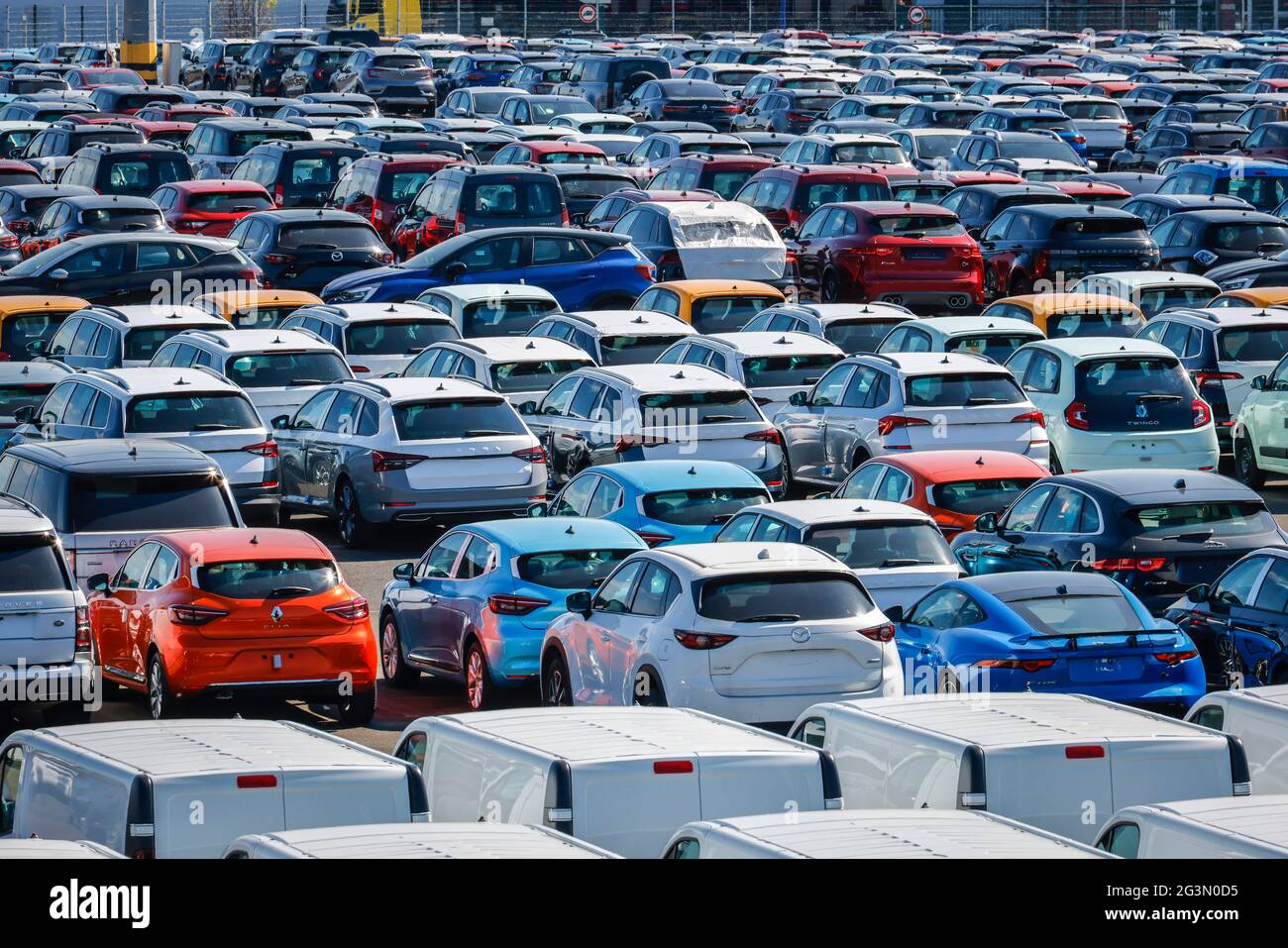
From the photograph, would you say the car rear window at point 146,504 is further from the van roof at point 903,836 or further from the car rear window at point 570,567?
the van roof at point 903,836

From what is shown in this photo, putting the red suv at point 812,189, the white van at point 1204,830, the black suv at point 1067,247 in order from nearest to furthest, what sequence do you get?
the white van at point 1204,830 → the black suv at point 1067,247 → the red suv at point 812,189

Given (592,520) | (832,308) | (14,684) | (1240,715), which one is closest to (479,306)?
(832,308)

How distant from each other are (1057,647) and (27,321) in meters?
15.5

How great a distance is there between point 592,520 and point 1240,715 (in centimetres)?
616

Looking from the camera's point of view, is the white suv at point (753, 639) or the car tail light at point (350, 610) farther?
the car tail light at point (350, 610)

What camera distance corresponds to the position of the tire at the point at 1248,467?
78.7ft

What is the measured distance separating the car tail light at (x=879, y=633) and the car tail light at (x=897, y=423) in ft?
25.7

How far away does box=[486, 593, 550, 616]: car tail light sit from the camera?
1634 cm

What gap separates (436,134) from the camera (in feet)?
139

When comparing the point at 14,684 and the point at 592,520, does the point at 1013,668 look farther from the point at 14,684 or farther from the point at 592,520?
the point at 14,684

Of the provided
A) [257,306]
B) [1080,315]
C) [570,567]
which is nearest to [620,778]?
[570,567]

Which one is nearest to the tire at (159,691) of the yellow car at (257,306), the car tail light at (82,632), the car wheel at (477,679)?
the car tail light at (82,632)

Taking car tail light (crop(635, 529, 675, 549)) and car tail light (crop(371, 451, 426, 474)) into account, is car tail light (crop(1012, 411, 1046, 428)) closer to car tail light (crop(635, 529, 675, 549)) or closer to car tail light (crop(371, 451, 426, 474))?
car tail light (crop(635, 529, 675, 549))

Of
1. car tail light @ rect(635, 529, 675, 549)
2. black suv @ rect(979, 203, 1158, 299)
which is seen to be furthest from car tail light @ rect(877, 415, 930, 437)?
black suv @ rect(979, 203, 1158, 299)
